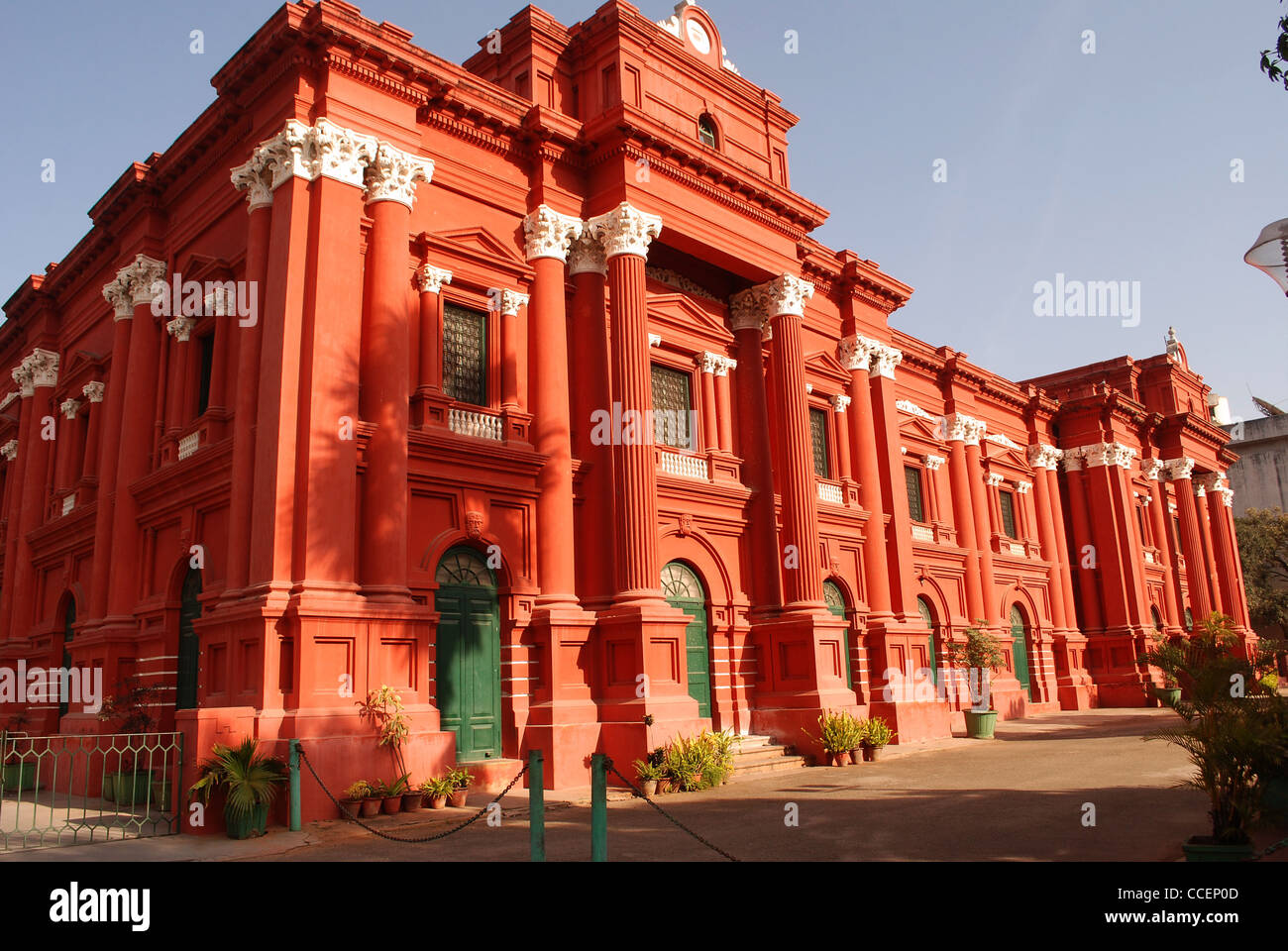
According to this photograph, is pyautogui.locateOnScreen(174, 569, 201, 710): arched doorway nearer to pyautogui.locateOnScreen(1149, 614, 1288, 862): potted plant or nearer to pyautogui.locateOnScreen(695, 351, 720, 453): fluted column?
pyautogui.locateOnScreen(695, 351, 720, 453): fluted column

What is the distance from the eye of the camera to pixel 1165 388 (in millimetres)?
37344

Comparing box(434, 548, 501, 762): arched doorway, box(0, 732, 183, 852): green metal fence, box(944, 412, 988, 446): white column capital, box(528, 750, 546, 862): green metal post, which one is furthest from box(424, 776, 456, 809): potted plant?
box(944, 412, 988, 446): white column capital

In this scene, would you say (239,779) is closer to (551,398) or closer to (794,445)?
(551,398)

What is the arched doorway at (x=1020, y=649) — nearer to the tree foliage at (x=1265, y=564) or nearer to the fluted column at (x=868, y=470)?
the fluted column at (x=868, y=470)

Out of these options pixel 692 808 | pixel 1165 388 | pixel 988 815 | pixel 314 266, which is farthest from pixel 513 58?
pixel 1165 388

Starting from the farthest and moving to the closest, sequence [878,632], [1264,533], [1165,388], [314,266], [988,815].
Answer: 1. [1264,533]
2. [1165,388]
3. [878,632]
4. [314,266]
5. [988,815]

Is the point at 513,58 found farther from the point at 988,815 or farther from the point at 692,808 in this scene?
the point at 988,815

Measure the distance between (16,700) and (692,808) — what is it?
1556 cm

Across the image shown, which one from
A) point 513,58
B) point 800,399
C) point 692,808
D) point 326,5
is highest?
point 513,58

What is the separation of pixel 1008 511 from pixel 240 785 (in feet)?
86.7

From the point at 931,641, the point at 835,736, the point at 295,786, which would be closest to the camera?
the point at 295,786

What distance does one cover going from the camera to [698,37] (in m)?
19.9

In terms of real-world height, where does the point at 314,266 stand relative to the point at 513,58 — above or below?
below

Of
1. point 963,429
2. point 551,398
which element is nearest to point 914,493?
point 963,429
